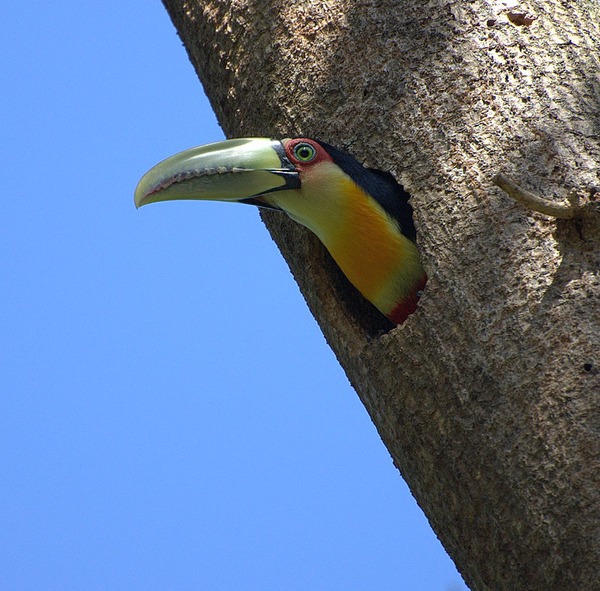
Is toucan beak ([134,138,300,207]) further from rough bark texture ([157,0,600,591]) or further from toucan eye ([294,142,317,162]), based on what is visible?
rough bark texture ([157,0,600,591])

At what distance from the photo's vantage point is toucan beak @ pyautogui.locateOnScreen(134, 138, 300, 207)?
3.17 m

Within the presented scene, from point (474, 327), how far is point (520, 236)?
280 millimetres

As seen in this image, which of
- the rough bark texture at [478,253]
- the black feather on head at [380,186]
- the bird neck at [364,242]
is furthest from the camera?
the bird neck at [364,242]

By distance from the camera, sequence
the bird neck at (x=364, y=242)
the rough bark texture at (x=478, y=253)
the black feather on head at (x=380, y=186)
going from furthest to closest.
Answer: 1. the bird neck at (x=364, y=242)
2. the black feather on head at (x=380, y=186)
3. the rough bark texture at (x=478, y=253)

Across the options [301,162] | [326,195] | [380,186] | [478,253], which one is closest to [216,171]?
[301,162]

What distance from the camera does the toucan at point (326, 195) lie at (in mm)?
3174

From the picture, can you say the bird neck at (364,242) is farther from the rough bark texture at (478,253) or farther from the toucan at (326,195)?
the rough bark texture at (478,253)

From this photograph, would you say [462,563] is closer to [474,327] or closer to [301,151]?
[474,327]

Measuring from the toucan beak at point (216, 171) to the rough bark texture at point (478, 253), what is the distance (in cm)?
15

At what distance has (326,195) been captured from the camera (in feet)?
10.9

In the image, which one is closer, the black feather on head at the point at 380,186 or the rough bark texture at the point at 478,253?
the rough bark texture at the point at 478,253

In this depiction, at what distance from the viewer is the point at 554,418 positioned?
2.40m

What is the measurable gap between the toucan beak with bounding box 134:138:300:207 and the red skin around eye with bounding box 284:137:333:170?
18mm

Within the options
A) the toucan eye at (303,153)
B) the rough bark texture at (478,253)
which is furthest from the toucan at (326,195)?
the rough bark texture at (478,253)
